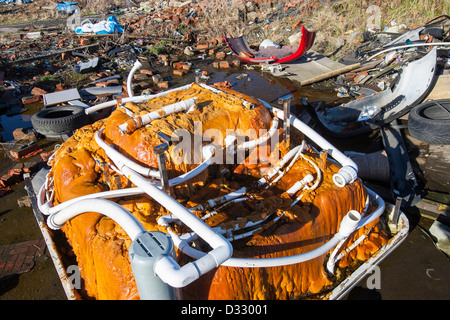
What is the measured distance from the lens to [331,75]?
30.0 ft

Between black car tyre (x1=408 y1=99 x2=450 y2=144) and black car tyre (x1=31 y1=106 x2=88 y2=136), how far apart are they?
21.7 feet

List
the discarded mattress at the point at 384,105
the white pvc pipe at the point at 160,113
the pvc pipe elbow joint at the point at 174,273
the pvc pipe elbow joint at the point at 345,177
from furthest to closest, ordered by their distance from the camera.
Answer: the discarded mattress at the point at 384,105
the white pvc pipe at the point at 160,113
the pvc pipe elbow joint at the point at 345,177
the pvc pipe elbow joint at the point at 174,273

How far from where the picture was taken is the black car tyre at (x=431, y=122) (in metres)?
5.57

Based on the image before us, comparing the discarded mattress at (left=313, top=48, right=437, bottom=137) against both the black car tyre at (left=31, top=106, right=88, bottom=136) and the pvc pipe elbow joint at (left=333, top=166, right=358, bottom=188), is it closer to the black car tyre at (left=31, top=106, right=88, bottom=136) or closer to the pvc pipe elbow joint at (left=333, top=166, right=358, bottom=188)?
the pvc pipe elbow joint at (left=333, top=166, right=358, bottom=188)

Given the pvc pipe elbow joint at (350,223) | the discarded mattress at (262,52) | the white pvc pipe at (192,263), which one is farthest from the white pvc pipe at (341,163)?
Answer: the discarded mattress at (262,52)

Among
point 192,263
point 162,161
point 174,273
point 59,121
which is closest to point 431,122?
point 162,161

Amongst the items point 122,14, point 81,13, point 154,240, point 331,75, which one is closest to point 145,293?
point 154,240

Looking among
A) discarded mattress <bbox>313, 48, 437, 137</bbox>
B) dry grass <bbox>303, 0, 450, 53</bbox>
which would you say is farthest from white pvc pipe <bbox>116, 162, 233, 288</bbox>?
dry grass <bbox>303, 0, 450, 53</bbox>

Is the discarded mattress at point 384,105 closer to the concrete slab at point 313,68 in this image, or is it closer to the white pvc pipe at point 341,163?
the concrete slab at point 313,68

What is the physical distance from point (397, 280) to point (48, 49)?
14.2m

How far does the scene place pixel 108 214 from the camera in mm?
2467

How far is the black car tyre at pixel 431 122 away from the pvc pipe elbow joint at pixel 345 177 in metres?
3.21

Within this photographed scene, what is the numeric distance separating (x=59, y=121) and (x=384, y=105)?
279 inches

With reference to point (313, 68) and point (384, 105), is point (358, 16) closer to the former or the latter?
point (313, 68)
